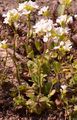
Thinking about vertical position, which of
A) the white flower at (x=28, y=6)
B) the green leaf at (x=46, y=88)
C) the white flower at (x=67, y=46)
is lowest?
the green leaf at (x=46, y=88)

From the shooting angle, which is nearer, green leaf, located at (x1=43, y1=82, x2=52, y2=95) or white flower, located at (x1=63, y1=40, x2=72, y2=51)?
white flower, located at (x1=63, y1=40, x2=72, y2=51)

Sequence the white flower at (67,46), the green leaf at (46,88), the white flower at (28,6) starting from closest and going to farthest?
the white flower at (67,46), the white flower at (28,6), the green leaf at (46,88)

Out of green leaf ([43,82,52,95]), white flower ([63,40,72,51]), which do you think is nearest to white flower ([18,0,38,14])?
white flower ([63,40,72,51])

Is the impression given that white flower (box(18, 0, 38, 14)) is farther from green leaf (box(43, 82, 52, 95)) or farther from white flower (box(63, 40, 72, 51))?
green leaf (box(43, 82, 52, 95))

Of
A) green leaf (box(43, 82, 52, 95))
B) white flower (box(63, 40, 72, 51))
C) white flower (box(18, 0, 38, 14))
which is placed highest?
white flower (box(18, 0, 38, 14))

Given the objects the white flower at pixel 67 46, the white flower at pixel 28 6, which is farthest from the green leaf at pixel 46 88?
the white flower at pixel 28 6

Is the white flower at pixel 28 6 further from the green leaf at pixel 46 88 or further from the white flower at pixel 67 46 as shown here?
the green leaf at pixel 46 88

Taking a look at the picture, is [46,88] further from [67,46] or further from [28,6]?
[28,6]

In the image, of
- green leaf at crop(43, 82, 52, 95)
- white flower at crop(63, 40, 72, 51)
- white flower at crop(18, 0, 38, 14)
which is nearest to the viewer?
white flower at crop(63, 40, 72, 51)

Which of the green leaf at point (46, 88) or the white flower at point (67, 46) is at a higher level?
the white flower at point (67, 46)

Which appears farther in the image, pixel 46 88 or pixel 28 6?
pixel 46 88

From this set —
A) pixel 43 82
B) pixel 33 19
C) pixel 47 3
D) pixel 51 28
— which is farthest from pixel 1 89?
pixel 47 3

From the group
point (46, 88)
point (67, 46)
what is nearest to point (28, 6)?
point (67, 46)
